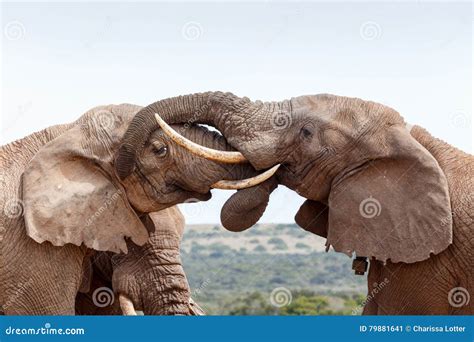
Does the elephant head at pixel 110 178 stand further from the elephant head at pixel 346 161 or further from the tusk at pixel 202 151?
the elephant head at pixel 346 161

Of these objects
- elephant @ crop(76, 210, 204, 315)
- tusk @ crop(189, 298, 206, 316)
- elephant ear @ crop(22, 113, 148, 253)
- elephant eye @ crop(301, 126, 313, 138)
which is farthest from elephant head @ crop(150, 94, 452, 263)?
tusk @ crop(189, 298, 206, 316)

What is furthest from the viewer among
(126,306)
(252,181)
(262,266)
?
(262,266)

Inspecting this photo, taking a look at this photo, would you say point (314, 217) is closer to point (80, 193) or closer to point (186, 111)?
point (186, 111)

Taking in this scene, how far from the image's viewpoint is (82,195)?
9.38 metres

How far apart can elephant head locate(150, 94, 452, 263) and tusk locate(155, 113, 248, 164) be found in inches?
3.0

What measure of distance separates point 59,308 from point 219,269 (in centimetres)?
3571

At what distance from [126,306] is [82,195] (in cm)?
111

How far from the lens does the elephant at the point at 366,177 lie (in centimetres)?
892

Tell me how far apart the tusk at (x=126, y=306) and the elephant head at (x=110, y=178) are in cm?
72

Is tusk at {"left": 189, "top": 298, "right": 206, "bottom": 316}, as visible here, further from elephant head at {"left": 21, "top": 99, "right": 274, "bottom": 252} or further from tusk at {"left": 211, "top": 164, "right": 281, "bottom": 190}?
tusk at {"left": 211, "top": 164, "right": 281, "bottom": 190}

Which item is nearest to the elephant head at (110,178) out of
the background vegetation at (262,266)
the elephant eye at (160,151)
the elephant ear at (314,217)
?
the elephant eye at (160,151)

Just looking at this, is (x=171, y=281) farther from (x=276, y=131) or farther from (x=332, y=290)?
(x=332, y=290)

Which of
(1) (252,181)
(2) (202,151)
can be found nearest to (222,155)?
(2) (202,151)

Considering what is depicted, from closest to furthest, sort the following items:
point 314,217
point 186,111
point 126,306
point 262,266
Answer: point 186,111
point 314,217
point 126,306
point 262,266
